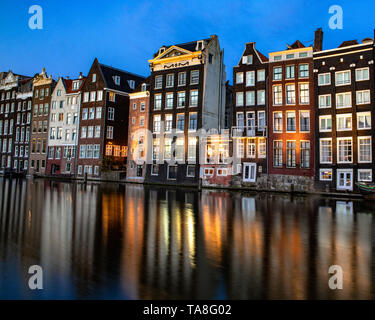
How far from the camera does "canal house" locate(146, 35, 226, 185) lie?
51.0m

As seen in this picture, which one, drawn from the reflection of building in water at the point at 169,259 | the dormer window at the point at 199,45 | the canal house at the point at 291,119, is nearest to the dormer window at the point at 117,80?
the dormer window at the point at 199,45

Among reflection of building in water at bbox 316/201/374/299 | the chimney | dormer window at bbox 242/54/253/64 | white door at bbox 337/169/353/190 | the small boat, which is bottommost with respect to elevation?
reflection of building in water at bbox 316/201/374/299

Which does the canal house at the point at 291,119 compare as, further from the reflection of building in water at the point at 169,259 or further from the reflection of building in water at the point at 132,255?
the reflection of building in water at the point at 132,255

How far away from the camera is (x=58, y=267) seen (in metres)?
8.23

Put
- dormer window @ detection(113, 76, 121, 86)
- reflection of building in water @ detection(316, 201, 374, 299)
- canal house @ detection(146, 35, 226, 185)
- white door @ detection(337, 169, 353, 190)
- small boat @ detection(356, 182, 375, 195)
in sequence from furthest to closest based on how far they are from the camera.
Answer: dormer window @ detection(113, 76, 121, 86) < canal house @ detection(146, 35, 226, 185) < white door @ detection(337, 169, 353, 190) < small boat @ detection(356, 182, 375, 195) < reflection of building in water @ detection(316, 201, 374, 299)

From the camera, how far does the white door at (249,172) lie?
43938mm

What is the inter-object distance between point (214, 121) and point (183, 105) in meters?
5.76

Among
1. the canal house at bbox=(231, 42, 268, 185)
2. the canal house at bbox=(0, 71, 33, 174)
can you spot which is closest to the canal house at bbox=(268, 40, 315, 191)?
the canal house at bbox=(231, 42, 268, 185)

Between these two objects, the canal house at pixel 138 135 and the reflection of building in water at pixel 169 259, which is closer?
the reflection of building in water at pixel 169 259

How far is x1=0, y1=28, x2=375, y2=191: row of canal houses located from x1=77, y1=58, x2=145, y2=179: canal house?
0.68 feet

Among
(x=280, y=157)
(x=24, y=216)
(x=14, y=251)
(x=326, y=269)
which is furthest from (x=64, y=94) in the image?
(x=326, y=269)

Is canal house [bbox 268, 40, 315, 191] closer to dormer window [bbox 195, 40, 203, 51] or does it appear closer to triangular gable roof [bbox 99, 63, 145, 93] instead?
dormer window [bbox 195, 40, 203, 51]
